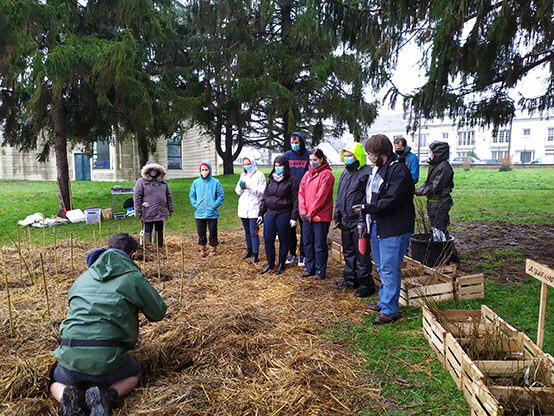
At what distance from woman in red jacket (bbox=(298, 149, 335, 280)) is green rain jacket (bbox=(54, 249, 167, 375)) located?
295 centimetres

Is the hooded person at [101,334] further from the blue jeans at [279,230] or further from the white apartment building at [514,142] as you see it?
the white apartment building at [514,142]

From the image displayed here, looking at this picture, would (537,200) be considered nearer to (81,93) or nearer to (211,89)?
(211,89)

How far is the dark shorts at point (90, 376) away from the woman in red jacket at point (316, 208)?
312cm

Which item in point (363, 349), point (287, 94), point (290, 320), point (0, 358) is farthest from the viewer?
point (287, 94)

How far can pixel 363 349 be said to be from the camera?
11.1 ft

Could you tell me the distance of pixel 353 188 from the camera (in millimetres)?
4766

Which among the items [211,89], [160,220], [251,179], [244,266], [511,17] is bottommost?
[244,266]

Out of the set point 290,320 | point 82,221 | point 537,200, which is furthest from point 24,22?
point 537,200

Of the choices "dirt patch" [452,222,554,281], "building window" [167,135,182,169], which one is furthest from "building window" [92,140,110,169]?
"dirt patch" [452,222,554,281]

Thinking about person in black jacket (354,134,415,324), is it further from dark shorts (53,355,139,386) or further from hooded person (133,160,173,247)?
hooded person (133,160,173,247)

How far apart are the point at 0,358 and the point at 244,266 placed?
3520mm

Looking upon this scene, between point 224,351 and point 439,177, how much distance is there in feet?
12.8

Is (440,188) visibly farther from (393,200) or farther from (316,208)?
(393,200)

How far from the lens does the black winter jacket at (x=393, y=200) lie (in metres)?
3.64
